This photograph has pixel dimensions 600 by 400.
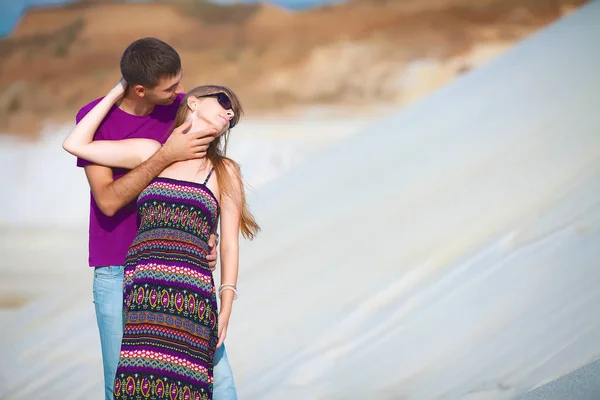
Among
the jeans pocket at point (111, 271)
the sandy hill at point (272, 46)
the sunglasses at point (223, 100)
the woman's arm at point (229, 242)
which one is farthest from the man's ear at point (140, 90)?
the sandy hill at point (272, 46)

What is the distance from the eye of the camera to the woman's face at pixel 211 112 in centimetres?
169

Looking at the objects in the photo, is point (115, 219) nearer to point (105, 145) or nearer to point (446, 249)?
point (105, 145)

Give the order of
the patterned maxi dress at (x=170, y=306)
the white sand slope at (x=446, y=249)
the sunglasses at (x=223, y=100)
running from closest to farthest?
the patterned maxi dress at (x=170, y=306)
the sunglasses at (x=223, y=100)
the white sand slope at (x=446, y=249)

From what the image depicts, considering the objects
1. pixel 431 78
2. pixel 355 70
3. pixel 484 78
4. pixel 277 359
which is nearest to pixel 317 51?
pixel 355 70

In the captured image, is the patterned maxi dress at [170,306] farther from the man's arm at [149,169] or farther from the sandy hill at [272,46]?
the sandy hill at [272,46]

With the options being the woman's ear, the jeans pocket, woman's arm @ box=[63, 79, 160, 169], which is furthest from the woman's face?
the jeans pocket

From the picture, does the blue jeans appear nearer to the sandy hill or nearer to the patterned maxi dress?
the patterned maxi dress

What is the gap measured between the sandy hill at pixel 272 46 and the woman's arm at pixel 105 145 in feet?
28.6

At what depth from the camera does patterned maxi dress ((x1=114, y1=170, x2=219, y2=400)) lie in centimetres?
160

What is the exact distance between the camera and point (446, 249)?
12.3 feet

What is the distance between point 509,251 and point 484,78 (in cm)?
197

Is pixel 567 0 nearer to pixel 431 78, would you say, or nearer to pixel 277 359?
pixel 431 78

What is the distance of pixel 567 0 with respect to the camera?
10.6m

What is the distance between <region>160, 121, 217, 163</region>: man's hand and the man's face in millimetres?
67
